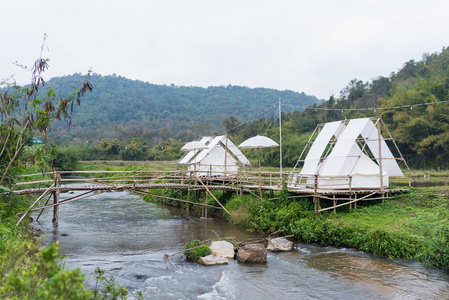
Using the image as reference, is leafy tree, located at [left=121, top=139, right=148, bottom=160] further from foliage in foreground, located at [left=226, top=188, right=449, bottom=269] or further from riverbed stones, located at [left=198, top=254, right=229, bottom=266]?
riverbed stones, located at [left=198, top=254, right=229, bottom=266]

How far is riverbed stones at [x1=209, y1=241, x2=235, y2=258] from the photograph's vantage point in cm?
1048

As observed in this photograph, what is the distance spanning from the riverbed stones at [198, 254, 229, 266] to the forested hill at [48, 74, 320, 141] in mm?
47184

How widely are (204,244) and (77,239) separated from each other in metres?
5.14

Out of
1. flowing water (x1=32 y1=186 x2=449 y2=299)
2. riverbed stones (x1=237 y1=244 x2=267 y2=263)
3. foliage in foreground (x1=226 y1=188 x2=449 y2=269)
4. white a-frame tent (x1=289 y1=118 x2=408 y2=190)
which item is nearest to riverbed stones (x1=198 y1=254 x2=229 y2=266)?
flowing water (x1=32 y1=186 x2=449 y2=299)

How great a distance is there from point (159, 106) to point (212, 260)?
7592 cm

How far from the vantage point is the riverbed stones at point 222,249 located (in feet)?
34.4

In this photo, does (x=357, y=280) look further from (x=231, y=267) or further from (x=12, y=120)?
(x=12, y=120)

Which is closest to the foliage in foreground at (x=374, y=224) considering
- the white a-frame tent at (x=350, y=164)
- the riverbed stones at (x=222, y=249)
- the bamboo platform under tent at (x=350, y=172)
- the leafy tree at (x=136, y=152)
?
the bamboo platform under tent at (x=350, y=172)

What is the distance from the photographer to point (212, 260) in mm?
10031

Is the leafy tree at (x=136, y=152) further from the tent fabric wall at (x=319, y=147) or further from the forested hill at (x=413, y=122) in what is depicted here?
the tent fabric wall at (x=319, y=147)

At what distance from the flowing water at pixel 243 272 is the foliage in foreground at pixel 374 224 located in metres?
0.36

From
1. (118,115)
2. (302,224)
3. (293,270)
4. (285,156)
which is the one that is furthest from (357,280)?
(118,115)

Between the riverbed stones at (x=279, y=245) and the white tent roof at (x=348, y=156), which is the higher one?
the white tent roof at (x=348, y=156)

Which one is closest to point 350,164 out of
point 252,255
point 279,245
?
point 279,245
